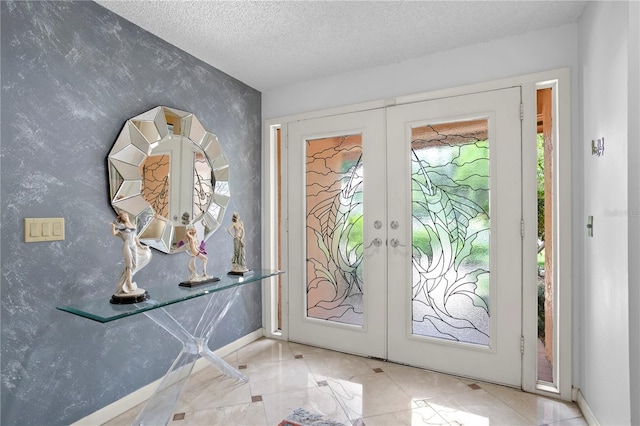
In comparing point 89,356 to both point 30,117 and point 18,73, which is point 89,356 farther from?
point 18,73

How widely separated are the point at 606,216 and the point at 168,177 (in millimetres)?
2577

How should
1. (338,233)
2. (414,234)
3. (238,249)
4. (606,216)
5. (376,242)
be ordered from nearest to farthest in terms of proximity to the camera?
(606,216) < (238,249) < (414,234) < (376,242) < (338,233)

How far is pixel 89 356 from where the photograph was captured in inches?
74.1

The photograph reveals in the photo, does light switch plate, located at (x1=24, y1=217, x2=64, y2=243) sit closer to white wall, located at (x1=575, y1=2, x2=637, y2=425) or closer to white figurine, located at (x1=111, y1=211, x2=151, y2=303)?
white figurine, located at (x1=111, y1=211, x2=151, y2=303)

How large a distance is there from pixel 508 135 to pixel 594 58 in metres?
0.60

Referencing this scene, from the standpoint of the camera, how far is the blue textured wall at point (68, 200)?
1.58 m

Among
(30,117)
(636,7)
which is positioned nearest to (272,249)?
(30,117)

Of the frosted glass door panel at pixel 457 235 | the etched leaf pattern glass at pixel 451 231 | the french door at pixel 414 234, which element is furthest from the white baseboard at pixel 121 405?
the etched leaf pattern glass at pixel 451 231

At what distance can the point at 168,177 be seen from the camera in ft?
7.66

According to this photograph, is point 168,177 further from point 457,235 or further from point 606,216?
point 606,216

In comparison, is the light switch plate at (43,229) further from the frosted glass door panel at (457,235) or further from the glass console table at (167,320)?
the frosted glass door panel at (457,235)

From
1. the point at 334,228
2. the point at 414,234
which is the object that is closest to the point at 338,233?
the point at 334,228

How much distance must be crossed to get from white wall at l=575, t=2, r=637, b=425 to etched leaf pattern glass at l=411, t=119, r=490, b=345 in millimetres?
577

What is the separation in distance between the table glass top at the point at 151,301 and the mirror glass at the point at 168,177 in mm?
398
